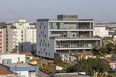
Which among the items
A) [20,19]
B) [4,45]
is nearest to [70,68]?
[4,45]

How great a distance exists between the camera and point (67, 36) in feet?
228

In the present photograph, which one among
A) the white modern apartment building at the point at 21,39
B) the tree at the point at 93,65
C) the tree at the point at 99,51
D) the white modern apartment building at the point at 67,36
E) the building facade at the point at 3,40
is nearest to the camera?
the tree at the point at 93,65

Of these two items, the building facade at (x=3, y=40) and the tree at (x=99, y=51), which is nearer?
the tree at (x=99, y=51)

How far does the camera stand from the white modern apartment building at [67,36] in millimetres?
66875

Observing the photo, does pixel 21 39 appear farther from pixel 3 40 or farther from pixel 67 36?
pixel 67 36

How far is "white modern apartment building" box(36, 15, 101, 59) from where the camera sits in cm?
6688

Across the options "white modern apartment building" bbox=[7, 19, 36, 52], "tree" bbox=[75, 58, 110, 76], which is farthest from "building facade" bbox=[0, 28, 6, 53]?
"tree" bbox=[75, 58, 110, 76]

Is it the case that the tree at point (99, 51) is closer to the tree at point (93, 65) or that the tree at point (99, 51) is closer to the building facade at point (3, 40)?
the tree at point (93, 65)

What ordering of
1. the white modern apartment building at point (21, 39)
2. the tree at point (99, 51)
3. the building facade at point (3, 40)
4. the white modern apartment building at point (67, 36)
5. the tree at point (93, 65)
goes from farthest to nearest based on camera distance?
the white modern apartment building at point (21, 39), the building facade at point (3, 40), the white modern apartment building at point (67, 36), the tree at point (99, 51), the tree at point (93, 65)

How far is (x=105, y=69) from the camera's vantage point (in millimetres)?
37625

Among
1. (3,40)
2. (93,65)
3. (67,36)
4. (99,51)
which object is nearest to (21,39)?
(3,40)

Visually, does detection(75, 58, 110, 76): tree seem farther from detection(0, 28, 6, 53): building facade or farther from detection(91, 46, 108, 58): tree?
detection(0, 28, 6, 53): building facade

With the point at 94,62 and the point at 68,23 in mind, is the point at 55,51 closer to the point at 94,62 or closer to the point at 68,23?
the point at 68,23

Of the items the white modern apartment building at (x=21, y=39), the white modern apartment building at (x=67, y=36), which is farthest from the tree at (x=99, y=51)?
the white modern apartment building at (x=21, y=39)
